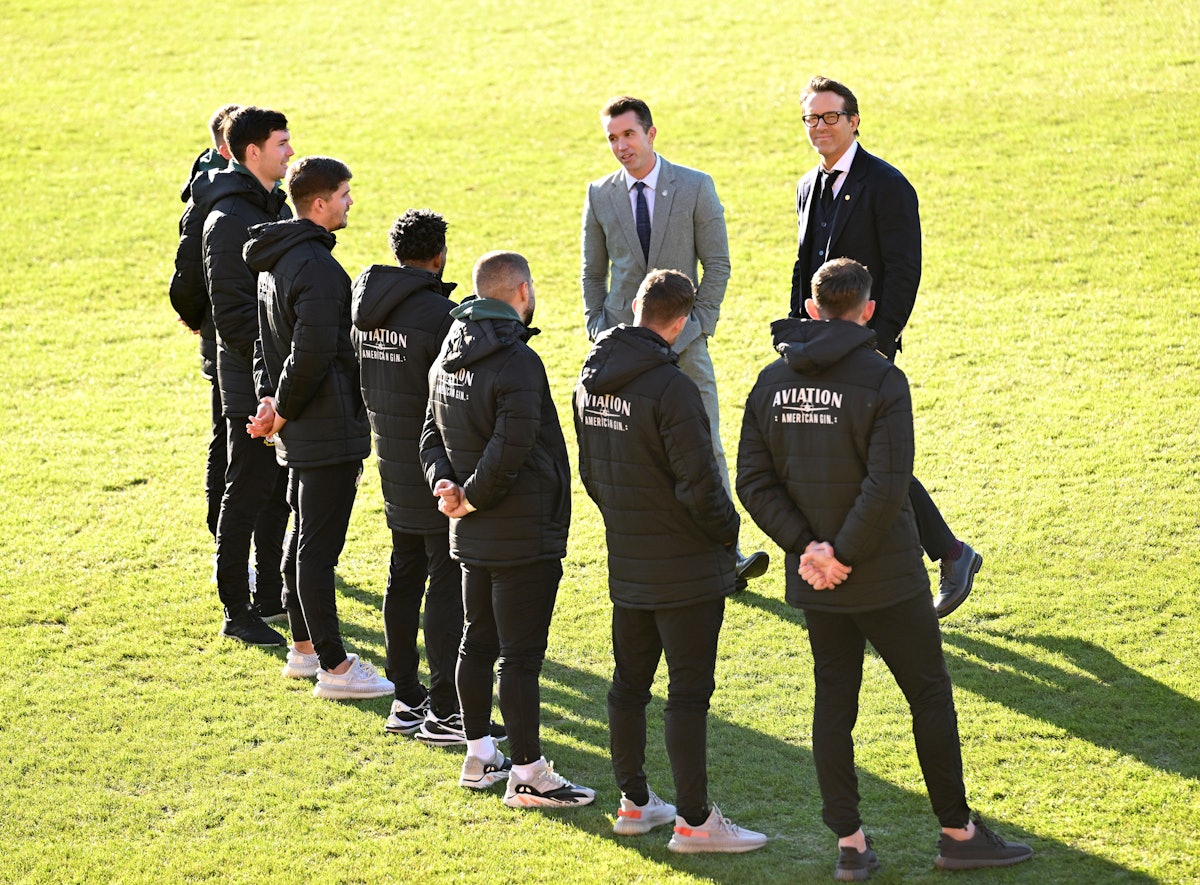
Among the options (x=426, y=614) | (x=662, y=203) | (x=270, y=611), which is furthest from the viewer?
(x=270, y=611)

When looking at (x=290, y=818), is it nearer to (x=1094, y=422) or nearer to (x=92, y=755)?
(x=92, y=755)

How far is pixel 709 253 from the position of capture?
764 centimetres

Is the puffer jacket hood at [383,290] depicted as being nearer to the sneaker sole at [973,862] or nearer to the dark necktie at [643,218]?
the dark necktie at [643,218]

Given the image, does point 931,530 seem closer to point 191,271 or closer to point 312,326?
point 312,326

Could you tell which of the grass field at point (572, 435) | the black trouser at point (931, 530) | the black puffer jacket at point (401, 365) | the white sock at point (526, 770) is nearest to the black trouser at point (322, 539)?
the grass field at point (572, 435)

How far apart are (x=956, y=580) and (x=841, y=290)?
2540 millimetres

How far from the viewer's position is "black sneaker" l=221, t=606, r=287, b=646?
24.3 ft

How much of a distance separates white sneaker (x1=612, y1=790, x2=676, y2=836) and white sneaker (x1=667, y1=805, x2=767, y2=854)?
17 cm

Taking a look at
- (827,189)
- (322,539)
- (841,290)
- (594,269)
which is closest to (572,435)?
(594,269)

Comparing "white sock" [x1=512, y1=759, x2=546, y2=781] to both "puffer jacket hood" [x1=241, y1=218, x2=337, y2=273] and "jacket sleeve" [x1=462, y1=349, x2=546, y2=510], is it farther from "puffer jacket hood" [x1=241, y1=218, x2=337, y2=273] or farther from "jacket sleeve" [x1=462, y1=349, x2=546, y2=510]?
"puffer jacket hood" [x1=241, y1=218, x2=337, y2=273]

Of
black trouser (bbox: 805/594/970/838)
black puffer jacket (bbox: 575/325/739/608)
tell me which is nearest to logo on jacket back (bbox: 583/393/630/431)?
black puffer jacket (bbox: 575/325/739/608)

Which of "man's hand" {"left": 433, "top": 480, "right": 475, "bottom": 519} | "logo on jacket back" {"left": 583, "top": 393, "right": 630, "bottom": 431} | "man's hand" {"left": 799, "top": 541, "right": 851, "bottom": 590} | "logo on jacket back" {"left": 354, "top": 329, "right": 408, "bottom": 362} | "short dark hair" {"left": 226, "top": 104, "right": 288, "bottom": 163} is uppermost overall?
"short dark hair" {"left": 226, "top": 104, "right": 288, "bottom": 163}

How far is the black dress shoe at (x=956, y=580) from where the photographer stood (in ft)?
22.2

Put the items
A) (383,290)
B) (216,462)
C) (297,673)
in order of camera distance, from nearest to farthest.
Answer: (383,290) → (297,673) → (216,462)
